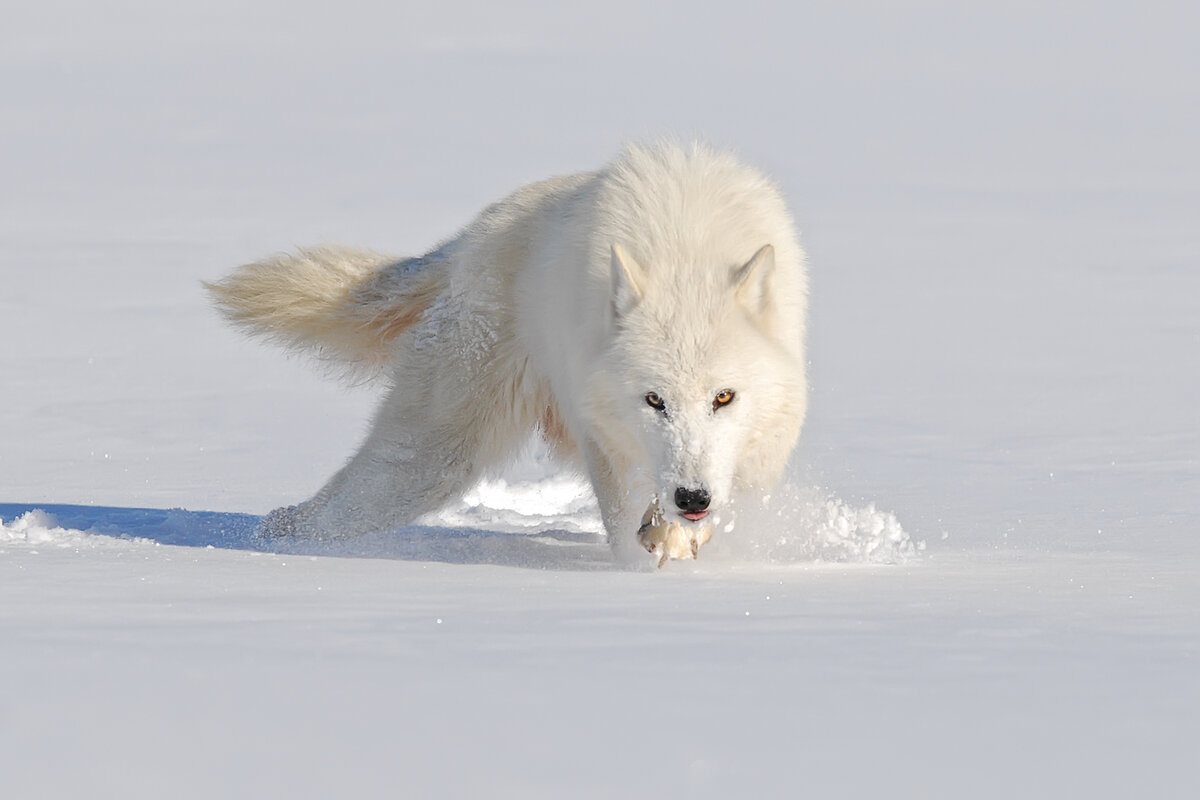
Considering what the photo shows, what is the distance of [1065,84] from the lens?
26.2 m

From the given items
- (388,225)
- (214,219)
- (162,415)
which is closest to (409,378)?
(162,415)

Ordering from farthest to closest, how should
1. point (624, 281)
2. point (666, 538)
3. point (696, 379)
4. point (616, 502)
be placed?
point (616, 502) < point (666, 538) < point (624, 281) < point (696, 379)

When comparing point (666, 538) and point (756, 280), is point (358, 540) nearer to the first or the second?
point (666, 538)

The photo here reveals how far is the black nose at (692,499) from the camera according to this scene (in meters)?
4.66

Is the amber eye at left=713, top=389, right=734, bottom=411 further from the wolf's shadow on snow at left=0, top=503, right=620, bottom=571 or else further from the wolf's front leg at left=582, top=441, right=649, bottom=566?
the wolf's shadow on snow at left=0, top=503, right=620, bottom=571

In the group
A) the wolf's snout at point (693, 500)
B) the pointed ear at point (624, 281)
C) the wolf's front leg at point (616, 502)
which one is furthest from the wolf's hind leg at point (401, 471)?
the wolf's snout at point (693, 500)

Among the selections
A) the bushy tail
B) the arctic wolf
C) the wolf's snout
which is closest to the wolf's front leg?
the arctic wolf

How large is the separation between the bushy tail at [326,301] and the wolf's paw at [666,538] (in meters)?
1.61

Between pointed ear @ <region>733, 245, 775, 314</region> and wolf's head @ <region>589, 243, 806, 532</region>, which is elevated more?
pointed ear @ <region>733, 245, 775, 314</region>

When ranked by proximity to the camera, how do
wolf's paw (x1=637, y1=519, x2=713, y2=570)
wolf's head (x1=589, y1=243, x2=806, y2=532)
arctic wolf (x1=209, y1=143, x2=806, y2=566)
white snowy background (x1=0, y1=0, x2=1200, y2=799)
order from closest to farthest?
white snowy background (x1=0, y1=0, x2=1200, y2=799)
wolf's head (x1=589, y1=243, x2=806, y2=532)
arctic wolf (x1=209, y1=143, x2=806, y2=566)
wolf's paw (x1=637, y1=519, x2=713, y2=570)

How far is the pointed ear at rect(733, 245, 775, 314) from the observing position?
16.3 ft

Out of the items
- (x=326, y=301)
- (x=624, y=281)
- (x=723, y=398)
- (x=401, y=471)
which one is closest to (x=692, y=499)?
(x=723, y=398)

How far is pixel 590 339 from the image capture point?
519 centimetres

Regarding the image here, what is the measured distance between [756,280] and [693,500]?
2.70 ft
